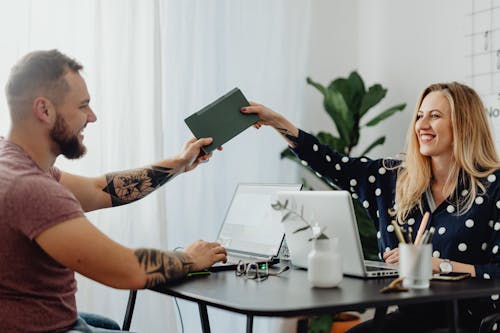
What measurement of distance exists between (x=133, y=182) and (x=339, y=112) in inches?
59.3

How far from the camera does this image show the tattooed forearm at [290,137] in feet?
7.68

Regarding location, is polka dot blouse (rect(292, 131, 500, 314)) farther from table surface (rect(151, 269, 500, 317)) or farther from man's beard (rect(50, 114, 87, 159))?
man's beard (rect(50, 114, 87, 159))

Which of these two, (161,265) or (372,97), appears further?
(372,97)

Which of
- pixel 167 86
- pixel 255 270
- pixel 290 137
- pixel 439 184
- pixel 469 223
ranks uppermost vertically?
pixel 167 86

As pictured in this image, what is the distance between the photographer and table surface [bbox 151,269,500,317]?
53.0 inches

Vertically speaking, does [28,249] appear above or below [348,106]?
below

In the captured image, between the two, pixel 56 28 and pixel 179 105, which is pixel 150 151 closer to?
pixel 179 105

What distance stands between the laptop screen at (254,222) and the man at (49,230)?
0.30m

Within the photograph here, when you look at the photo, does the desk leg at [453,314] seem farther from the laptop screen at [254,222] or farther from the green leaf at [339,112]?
the green leaf at [339,112]

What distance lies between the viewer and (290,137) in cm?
235

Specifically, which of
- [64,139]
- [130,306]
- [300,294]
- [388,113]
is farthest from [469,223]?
[388,113]

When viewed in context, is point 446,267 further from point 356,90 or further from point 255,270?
point 356,90

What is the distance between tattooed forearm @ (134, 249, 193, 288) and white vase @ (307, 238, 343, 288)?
0.34m

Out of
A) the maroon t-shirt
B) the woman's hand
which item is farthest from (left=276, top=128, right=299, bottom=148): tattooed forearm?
the maroon t-shirt
